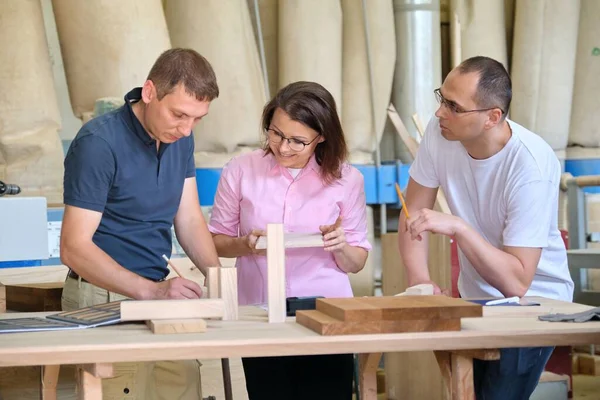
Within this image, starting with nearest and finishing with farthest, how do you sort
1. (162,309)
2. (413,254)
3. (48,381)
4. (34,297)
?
1. (162,309)
2. (48,381)
3. (413,254)
4. (34,297)

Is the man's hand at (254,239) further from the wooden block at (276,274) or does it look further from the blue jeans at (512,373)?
the blue jeans at (512,373)

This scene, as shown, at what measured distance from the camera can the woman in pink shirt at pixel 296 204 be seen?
310cm

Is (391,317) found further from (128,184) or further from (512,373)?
(128,184)

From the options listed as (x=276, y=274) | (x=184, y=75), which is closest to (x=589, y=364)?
(x=276, y=274)

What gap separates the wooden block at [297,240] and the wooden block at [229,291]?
134 millimetres

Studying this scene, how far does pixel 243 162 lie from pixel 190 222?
277mm

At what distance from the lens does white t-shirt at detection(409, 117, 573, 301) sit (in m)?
3.00

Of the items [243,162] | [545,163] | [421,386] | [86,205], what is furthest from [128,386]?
[421,386]

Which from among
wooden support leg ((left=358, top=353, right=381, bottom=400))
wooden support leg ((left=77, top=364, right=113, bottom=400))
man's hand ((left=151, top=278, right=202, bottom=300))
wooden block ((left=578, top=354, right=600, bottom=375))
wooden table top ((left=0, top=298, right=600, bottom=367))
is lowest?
wooden block ((left=578, top=354, right=600, bottom=375))

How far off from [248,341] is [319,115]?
3.43 feet

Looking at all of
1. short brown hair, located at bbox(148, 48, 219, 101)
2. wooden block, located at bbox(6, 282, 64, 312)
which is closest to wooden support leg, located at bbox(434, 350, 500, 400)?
A: short brown hair, located at bbox(148, 48, 219, 101)

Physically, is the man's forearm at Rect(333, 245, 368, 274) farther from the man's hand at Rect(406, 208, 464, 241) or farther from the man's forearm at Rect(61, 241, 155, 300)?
the man's forearm at Rect(61, 241, 155, 300)

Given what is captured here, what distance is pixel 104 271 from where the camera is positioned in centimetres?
279

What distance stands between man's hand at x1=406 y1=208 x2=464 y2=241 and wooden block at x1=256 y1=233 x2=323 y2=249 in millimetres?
307
